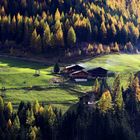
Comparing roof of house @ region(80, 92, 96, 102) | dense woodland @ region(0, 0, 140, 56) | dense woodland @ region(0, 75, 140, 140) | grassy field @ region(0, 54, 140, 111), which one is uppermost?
dense woodland @ region(0, 0, 140, 56)

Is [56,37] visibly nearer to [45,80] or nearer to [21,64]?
[21,64]

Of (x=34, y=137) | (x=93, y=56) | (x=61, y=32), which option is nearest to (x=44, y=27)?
(x=61, y=32)

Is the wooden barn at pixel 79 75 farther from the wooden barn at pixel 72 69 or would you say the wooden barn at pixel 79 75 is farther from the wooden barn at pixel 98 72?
the wooden barn at pixel 72 69

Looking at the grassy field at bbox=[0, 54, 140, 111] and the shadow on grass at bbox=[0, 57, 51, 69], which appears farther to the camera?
the shadow on grass at bbox=[0, 57, 51, 69]

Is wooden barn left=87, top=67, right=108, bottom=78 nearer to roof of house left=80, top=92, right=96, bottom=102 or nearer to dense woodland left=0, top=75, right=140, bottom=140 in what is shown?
roof of house left=80, top=92, right=96, bottom=102

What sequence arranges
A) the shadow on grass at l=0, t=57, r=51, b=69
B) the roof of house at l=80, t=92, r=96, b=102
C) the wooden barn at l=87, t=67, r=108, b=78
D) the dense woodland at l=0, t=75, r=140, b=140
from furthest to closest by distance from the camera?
the shadow on grass at l=0, t=57, r=51, b=69 → the wooden barn at l=87, t=67, r=108, b=78 → the roof of house at l=80, t=92, r=96, b=102 → the dense woodland at l=0, t=75, r=140, b=140

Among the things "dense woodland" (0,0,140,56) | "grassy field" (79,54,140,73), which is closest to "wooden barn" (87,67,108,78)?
"grassy field" (79,54,140,73)
